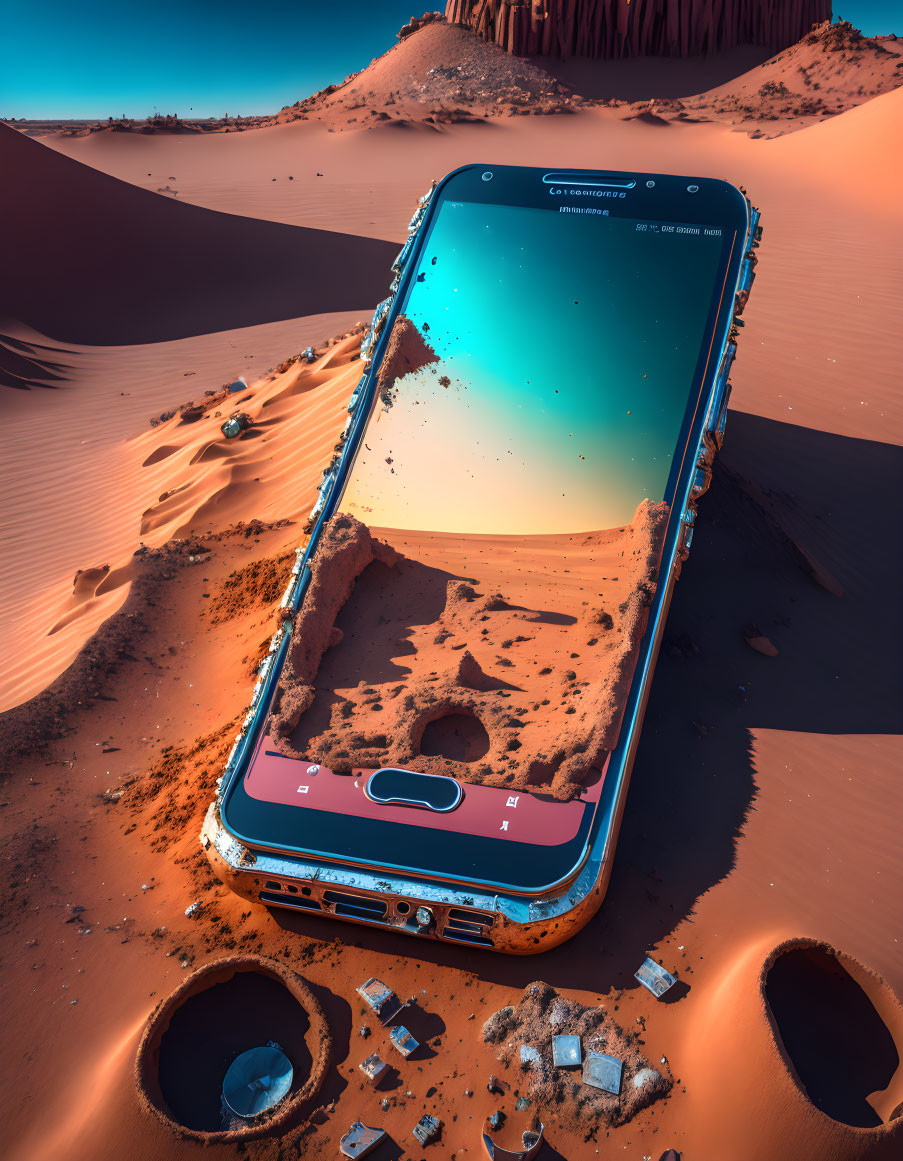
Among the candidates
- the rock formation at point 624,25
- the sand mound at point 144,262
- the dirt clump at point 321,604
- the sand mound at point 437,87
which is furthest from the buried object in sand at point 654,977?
the rock formation at point 624,25

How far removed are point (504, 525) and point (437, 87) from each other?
38351 millimetres

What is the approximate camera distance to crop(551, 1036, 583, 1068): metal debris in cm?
279

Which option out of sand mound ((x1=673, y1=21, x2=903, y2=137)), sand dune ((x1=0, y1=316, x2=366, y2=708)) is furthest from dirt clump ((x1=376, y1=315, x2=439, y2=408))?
sand mound ((x1=673, y1=21, x2=903, y2=137))

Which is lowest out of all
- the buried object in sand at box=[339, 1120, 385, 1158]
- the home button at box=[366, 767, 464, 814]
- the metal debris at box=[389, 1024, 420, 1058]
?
the buried object in sand at box=[339, 1120, 385, 1158]

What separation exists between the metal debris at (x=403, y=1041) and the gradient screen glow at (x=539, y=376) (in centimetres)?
231

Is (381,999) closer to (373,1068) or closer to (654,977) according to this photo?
(373,1068)

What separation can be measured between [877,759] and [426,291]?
3.53 metres

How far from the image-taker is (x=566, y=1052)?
2.81m

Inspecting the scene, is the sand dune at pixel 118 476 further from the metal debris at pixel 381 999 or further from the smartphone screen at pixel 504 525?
the metal debris at pixel 381 999

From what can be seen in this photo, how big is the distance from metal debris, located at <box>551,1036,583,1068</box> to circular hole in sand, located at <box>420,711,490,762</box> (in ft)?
3.55

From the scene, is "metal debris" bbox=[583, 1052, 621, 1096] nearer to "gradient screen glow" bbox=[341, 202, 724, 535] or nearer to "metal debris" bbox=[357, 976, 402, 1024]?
"metal debris" bbox=[357, 976, 402, 1024]

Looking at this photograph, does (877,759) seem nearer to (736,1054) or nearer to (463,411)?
(736,1054)

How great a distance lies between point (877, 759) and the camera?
13.5ft

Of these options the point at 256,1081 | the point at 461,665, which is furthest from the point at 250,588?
the point at 256,1081
